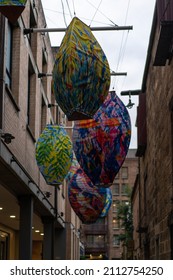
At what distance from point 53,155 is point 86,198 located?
158cm

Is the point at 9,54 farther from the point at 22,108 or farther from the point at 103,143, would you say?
the point at 103,143

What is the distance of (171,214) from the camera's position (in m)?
12.5

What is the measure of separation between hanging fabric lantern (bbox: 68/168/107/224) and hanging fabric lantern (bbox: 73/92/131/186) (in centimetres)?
338

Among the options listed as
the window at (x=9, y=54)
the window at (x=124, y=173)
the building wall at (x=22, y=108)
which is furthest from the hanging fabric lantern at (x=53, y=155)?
the window at (x=124, y=173)

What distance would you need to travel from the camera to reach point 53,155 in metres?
11.6

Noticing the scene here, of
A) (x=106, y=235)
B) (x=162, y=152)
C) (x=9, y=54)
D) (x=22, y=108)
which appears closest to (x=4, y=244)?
(x=22, y=108)

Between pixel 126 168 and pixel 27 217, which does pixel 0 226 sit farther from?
pixel 126 168

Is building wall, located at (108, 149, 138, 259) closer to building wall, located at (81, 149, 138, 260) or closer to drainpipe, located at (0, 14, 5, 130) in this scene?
building wall, located at (81, 149, 138, 260)

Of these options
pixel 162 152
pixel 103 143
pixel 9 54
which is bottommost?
pixel 103 143

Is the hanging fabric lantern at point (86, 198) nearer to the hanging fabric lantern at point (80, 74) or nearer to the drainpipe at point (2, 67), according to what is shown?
the drainpipe at point (2, 67)

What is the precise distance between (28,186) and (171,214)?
4317 mm

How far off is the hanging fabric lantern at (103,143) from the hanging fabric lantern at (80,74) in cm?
204

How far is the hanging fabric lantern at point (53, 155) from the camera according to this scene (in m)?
11.5

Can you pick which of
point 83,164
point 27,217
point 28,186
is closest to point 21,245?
point 27,217
